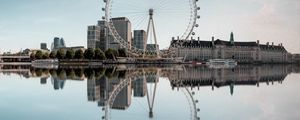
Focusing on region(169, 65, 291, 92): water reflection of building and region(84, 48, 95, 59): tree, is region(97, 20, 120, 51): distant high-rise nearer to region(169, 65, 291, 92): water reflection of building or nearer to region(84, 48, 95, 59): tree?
region(84, 48, 95, 59): tree

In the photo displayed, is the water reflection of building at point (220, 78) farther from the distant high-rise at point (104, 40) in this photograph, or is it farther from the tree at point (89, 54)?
the distant high-rise at point (104, 40)

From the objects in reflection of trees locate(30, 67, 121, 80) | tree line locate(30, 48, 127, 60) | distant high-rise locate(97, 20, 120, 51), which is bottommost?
reflection of trees locate(30, 67, 121, 80)

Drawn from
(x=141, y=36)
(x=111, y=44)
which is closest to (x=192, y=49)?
(x=141, y=36)

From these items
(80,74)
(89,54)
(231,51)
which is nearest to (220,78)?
(80,74)

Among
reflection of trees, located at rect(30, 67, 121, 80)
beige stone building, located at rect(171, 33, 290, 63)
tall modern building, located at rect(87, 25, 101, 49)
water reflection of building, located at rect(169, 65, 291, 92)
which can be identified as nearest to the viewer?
water reflection of building, located at rect(169, 65, 291, 92)

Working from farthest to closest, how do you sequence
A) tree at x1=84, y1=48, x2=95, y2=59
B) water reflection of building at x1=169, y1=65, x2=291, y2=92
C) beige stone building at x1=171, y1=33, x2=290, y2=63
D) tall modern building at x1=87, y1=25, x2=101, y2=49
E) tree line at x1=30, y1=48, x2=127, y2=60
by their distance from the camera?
tall modern building at x1=87, y1=25, x2=101, y2=49 → beige stone building at x1=171, y1=33, x2=290, y2=63 → tree line at x1=30, y1=48, x2=127, y2=60 → tree at x1=84, y1=48, x2=95, y2=59 → water reflection of building at x1=169, y1=65, x2=291, y2=92

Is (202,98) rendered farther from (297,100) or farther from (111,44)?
(111,44)

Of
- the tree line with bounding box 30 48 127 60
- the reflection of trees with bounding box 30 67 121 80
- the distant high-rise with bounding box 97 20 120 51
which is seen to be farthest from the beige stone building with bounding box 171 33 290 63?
the reflection of trees with bounding box 30 67 121 80

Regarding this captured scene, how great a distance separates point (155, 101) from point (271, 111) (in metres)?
4.26

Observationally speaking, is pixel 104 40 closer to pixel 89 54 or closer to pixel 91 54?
pixel 89 54

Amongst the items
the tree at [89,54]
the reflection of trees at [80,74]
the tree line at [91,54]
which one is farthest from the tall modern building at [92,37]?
the reflection of trees at [80,74]

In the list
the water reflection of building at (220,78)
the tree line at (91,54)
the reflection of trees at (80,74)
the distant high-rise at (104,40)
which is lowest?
the water reflection of building at (220,78)

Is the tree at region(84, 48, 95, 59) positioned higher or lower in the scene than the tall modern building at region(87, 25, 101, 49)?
→ lower

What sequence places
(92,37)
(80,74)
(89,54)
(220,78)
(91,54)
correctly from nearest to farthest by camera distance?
(220,78)
(80,74)
(91,54)
(89,54)
(92,37)
